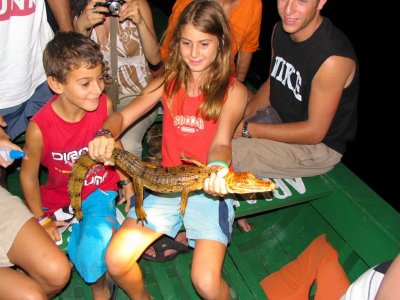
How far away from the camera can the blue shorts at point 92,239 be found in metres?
2.53

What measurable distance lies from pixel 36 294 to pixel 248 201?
1.66m

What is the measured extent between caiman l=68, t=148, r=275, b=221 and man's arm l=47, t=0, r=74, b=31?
1.14 meters

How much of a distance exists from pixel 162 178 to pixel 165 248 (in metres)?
1.05

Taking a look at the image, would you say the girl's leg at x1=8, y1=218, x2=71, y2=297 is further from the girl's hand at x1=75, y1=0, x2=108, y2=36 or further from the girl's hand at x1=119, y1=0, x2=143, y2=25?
the girl's hand at x1=119, y1=0, x2=143, y2=25

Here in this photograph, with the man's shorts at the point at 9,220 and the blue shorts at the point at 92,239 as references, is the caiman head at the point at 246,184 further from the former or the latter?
the man's shorts at the point at 9,220

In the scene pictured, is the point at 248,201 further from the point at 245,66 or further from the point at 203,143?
the point at 245,66

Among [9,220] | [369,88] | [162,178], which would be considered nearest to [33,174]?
[9,220]

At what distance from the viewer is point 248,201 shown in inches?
120

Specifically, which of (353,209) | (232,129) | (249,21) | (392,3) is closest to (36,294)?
(232,129)

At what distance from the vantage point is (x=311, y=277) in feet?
10.3

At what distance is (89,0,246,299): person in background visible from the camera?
242 cm

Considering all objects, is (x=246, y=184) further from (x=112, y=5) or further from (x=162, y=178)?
(x=112, y=5)

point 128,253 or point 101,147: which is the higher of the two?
point 101,147

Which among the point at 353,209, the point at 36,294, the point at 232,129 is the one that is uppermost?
the point at 232,129
